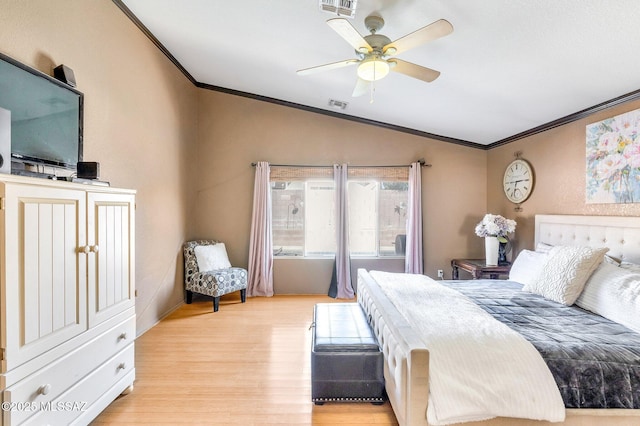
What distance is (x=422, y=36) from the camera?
1868 mm

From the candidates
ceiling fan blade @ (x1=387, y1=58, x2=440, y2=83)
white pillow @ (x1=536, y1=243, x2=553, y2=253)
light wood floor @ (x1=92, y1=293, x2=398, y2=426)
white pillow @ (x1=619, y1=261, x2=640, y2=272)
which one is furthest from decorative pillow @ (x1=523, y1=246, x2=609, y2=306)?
ceiling fan blade @ (x1=387, y1=58, x2=440, y2=83)

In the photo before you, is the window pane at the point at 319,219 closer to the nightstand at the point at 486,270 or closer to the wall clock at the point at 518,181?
the nightstand at the point at 486,270

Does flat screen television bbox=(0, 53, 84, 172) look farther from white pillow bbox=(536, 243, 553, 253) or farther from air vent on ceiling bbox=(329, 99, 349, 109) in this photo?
white pillow bbox=(536, 243, 553, 253)

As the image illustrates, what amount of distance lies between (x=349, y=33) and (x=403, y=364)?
200cm

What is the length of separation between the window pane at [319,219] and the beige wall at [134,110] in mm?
1826

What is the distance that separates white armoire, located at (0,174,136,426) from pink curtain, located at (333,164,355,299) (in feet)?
9.62

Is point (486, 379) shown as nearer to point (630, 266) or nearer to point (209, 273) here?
point (630, 266)

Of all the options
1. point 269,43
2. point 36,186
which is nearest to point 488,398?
point 36,186

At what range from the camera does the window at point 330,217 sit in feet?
15.8

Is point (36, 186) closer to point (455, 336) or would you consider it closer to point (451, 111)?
point (455, 336)

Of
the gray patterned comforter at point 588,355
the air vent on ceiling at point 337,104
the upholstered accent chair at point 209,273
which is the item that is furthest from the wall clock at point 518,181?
the upholstered accent chair at point 209,273

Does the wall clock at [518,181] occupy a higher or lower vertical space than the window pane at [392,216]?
higher

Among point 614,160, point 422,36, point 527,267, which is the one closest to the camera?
point 422,36

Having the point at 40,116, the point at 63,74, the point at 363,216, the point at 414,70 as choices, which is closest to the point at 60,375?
the point at 40,116
